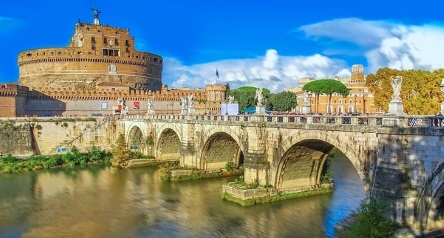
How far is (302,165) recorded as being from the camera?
29.0 m

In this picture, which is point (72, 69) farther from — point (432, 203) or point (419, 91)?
point (432, 203)

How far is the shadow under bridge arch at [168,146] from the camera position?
156 feet

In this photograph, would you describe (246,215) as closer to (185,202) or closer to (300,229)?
(300,229)

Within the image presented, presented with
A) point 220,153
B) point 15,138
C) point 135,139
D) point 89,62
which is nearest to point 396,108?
point 220,153

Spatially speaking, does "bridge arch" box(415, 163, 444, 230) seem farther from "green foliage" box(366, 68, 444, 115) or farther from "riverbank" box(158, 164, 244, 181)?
"green foliage" box(366, 68, 444, 115)

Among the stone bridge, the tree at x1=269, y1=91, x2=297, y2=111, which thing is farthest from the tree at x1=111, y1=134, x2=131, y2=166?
the tree at x1=269, y1=91, x2=297, y2=111

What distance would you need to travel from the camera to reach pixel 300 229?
23.6 meters

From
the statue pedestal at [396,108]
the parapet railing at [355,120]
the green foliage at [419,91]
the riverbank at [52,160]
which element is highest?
the green foliage at [419,91]

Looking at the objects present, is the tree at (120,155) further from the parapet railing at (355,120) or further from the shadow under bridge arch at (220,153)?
the parapet railing at (355,120)

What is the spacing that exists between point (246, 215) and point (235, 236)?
337cm

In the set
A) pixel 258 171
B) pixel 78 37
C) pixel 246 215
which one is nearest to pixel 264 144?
pixel 258 171

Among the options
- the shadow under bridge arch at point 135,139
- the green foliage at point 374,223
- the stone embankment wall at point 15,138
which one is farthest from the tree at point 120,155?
the green foliage at point 374,223

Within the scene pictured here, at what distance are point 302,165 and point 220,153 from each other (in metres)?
11.2

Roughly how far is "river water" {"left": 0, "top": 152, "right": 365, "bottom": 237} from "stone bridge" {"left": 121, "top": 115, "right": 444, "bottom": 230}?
2.51m
